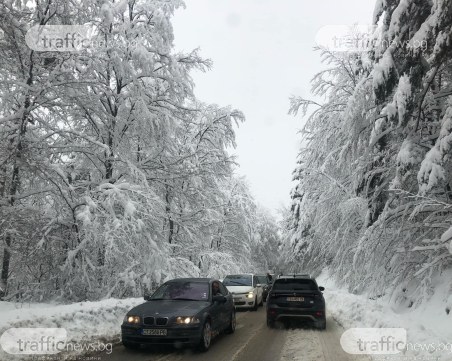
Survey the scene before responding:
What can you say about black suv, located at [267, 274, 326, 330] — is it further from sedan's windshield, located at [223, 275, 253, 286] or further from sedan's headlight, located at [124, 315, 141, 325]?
sedan's windshield, located at [223, 275, 253, 286]

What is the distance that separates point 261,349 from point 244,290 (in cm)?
988

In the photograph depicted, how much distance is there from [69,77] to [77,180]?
445cm

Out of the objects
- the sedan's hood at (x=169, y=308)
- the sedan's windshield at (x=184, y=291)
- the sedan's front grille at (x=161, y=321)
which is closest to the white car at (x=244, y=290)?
the sedan's windshield at (x=184, y=291)

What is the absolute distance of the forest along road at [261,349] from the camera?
316 inches

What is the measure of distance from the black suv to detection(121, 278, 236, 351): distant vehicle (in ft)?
9.94

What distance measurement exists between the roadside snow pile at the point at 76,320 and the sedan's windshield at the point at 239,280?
929 centimetres

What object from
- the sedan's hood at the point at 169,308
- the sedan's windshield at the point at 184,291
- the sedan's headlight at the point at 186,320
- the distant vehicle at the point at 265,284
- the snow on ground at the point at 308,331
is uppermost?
the sedan's windshield at the point at 184,291

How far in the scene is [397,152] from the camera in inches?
497

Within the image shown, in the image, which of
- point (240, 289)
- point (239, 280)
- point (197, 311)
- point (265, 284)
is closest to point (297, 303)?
point (197, 311)

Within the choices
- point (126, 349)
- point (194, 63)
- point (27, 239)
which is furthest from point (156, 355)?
point (194, 63)

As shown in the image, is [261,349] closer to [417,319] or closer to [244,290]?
[417,319]

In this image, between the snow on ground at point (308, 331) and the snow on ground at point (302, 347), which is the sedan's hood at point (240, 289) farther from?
the snow on ground at point (302, 347)

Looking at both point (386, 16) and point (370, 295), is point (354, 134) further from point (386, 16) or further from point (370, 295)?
point (370, 295)

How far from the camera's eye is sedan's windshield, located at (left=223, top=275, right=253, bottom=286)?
781 inches
